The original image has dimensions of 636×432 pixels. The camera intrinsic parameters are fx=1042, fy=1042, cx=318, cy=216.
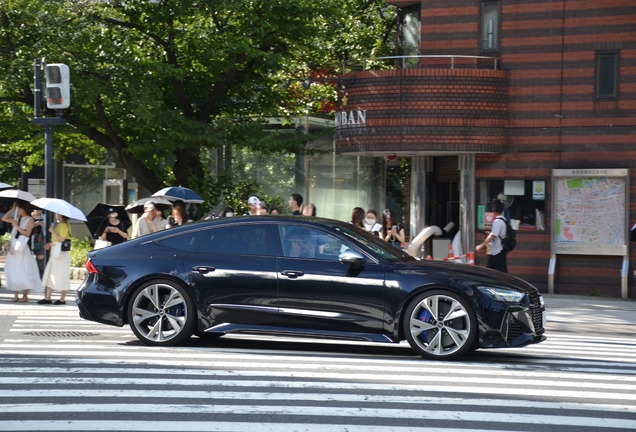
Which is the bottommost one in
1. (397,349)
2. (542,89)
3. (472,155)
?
(397,349)

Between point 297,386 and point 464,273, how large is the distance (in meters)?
2.48

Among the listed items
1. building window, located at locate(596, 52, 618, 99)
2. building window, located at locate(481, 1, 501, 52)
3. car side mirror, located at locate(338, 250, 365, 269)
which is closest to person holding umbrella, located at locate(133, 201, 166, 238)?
car side mirror, located at locate(338, 250, 365, 269)

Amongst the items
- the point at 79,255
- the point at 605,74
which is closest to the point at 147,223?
the point at 79,255

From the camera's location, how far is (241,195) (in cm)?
2781

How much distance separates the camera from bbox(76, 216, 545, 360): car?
33.0 ft

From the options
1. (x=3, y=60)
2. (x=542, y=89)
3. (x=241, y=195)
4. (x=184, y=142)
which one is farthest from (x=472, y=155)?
(x=3, y=60)

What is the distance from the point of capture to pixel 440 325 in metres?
10.1

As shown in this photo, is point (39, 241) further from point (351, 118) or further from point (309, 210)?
point (351, 118)

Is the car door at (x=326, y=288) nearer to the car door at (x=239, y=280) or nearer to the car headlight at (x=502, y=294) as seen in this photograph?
the car door at (x=239, y=280)

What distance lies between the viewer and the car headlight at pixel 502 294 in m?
→ 10.0

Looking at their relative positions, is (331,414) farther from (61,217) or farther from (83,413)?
(61,217)

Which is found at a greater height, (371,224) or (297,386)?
(371,224)

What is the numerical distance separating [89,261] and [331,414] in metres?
4.68

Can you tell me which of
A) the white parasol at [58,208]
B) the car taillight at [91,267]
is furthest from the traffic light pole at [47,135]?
the car taillight at [91,267]
